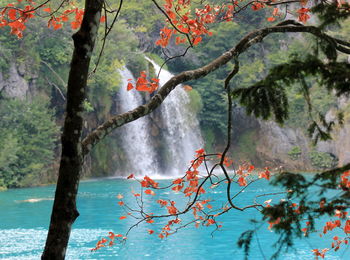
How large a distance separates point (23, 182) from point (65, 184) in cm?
1720

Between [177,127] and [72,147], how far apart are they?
21.8 metres

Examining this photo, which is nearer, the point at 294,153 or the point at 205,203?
the point at 205,203

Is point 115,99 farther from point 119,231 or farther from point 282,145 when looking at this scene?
point 119,231

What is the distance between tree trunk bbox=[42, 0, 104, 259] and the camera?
2451 millimetres

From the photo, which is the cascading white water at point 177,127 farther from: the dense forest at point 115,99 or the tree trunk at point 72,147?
the tree trunk at point 72,147

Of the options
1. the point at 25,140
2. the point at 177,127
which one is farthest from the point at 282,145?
the point at 25,140

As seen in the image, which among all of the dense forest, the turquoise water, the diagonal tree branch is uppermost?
the dense forest

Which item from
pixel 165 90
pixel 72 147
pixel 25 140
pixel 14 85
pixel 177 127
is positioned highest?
pixel 14 85

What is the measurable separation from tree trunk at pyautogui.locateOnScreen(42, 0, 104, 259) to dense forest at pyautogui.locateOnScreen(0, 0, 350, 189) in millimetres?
11784

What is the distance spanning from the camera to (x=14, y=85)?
19.6m

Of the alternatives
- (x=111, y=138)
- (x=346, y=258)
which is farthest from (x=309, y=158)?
(x=346, y=258)

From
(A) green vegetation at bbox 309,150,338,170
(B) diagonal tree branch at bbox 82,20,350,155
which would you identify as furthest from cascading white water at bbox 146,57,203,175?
(B) diagonal tree branch at bbox 82,20,350,155

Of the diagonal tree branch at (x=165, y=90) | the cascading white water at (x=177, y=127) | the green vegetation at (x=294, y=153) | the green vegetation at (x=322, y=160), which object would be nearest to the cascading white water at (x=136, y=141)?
the cascading white water at (x=177, y=127)

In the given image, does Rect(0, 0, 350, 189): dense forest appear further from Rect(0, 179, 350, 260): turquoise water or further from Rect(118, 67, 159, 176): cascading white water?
Rect(0, 179, 350, 260): turquoise water
